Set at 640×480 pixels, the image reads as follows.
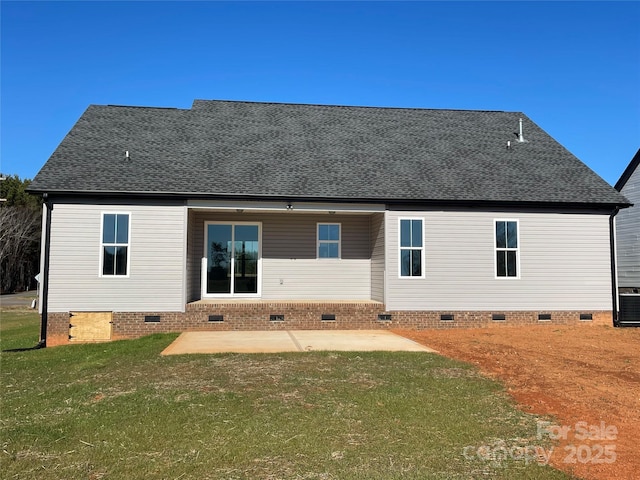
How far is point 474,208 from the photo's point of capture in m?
12.8

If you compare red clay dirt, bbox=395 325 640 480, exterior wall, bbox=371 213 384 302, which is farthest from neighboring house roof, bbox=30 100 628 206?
red clay dirt, bbox=395 325 640 480

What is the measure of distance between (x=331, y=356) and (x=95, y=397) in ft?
13.5

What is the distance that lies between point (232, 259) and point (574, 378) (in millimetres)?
9349

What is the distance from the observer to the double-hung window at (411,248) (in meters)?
12.5

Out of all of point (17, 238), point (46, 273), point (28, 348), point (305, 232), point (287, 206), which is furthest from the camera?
point (17, 238)

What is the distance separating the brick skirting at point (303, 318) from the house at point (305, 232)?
1.5 inches

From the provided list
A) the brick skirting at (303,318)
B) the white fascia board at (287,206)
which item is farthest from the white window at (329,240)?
the brick skirting at (303,318)

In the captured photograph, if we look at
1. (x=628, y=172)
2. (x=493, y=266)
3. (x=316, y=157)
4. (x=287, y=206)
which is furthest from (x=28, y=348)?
(x=628, y=172)

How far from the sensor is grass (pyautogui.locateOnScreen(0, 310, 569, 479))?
13.0ft

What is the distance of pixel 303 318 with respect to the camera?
39.5ft

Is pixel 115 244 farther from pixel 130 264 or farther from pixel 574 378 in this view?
pixel 574 378

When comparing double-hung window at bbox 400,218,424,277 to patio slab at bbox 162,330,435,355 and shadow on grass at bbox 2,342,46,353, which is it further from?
shadow on grass at bbox 2,342,46,353

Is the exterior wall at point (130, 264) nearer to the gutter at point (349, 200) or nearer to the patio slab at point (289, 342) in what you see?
the gutter at point (349, 200)

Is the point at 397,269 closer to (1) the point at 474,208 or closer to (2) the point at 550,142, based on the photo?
(1) the point at 474,208
